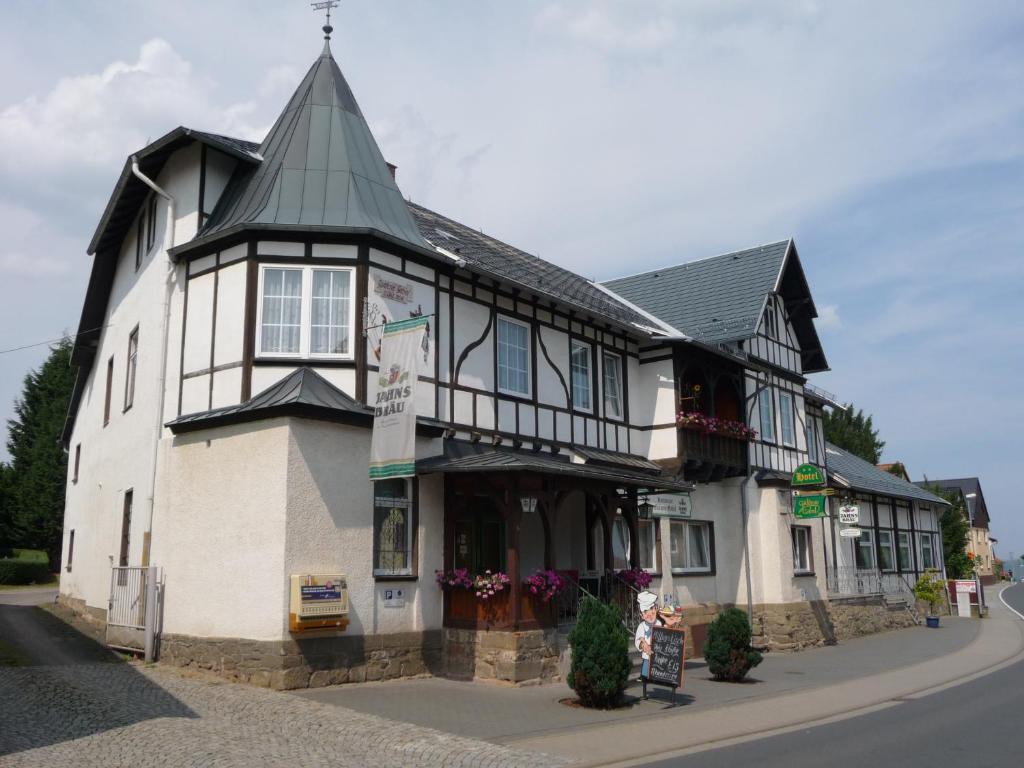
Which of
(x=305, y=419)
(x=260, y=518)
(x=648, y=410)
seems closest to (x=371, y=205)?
(x=305, y=419)

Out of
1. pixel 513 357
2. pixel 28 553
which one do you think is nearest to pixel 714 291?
pixel 513 357

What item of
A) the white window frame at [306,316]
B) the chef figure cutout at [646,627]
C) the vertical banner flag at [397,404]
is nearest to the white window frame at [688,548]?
the chef figure cutout at [646,627]

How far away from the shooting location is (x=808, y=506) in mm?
23781

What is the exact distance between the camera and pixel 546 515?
15.9 meters

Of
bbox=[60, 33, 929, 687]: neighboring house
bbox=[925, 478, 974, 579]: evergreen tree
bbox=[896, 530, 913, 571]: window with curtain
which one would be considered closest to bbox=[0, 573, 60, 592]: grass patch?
bbox=[60, 33, 929, 687]: neighboring house

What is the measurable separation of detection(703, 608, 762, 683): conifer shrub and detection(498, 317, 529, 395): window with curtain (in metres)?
5.68

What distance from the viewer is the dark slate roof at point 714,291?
2459 centimetres

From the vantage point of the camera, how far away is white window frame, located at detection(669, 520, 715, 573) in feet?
71.6

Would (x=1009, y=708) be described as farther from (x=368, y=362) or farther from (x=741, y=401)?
(x=741, y=401)

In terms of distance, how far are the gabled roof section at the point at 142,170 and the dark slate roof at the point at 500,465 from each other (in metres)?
6.27

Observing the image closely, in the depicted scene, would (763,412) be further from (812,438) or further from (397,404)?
(397,404)

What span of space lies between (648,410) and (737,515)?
13.6ft

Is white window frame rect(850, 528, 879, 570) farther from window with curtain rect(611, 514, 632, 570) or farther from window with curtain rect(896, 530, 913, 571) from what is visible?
window with curtain rect(611, 514, 632, 570)

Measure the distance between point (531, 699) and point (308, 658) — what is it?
3259 millimetres
